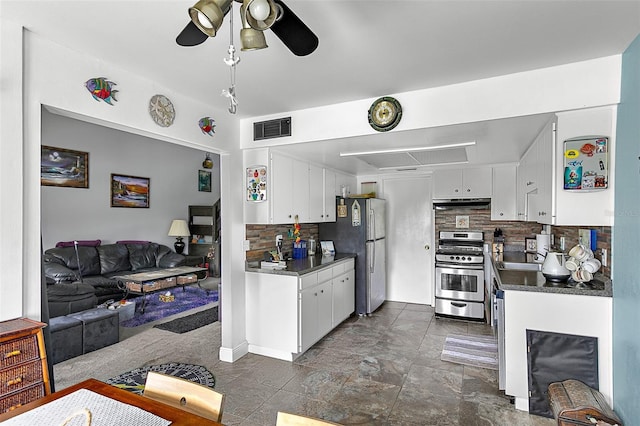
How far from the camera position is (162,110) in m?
2.78

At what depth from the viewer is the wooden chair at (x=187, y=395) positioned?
1415 millimetres

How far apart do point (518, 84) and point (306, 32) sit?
1909 millimetres

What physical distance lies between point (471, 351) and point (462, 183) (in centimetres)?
241

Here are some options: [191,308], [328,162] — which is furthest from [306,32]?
[191,308]

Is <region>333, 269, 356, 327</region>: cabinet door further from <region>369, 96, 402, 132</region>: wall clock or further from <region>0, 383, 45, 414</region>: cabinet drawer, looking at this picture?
<region>0, 383, 45, 414</region>: cabinet drawer

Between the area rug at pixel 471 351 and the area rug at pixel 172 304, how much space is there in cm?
385

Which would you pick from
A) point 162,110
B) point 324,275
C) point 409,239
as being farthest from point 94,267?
point 409,239

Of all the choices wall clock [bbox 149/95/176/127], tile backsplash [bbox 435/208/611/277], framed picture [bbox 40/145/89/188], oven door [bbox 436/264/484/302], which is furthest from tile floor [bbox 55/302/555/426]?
framed picture [bbox 40/145/89/188]

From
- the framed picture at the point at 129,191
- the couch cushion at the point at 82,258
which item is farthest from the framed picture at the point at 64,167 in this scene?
the couch cushion at the point at 82,258

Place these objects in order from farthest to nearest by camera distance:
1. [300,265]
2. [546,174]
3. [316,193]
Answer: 1. [316,193]
2. [300,265]
3. [546,174]

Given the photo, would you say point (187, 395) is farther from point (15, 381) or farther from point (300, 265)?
point (300, 265)

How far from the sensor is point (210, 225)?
8.26 m

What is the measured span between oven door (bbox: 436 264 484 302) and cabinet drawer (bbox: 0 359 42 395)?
14.7 ft

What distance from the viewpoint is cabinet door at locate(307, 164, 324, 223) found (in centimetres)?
Answer: 449
